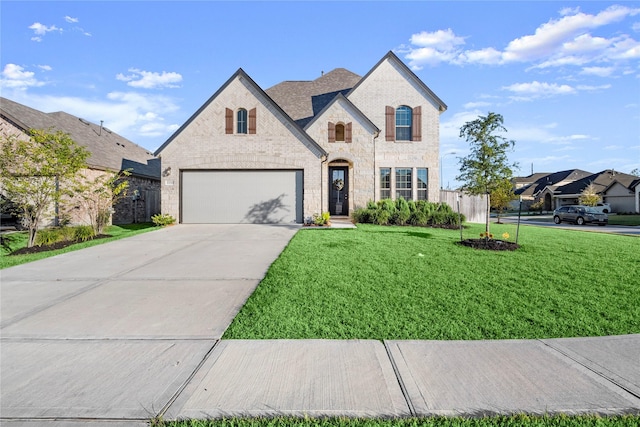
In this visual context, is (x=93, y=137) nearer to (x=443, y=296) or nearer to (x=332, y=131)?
(x=332, y=131)

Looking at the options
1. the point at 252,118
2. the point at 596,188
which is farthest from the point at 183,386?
the point at 596,188

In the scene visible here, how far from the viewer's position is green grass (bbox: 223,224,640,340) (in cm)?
373

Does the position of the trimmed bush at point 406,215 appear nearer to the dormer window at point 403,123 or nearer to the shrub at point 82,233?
the dormer window at point 403,123

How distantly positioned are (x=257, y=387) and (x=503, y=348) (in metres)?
2.52

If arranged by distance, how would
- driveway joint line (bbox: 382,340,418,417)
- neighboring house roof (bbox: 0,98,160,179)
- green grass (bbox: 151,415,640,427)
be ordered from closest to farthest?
1. green grass (bbox: 151,415,640,427)
2. driveway joint line (bbox: 382,340,418,417)
3. neighboring house roof (bbox: 0,98,160,179)

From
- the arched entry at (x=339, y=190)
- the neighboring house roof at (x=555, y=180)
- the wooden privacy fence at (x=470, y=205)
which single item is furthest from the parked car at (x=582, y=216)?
the neighboring house roof at (x=555, y=180)

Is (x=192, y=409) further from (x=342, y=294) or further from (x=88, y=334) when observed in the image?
(x=342, y=294)

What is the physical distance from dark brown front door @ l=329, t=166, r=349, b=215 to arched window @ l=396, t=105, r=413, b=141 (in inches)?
160

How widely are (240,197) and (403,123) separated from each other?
1082cm

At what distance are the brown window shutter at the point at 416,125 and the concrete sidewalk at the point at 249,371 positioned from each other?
660 inches

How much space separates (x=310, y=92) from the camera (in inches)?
859

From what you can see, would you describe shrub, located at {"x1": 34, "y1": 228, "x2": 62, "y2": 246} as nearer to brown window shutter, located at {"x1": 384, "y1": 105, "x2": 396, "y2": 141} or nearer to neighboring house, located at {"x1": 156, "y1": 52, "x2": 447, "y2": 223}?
neighboring house, located at {"x1": 156, "y1": 52, "x2": 447, "y2": 223}

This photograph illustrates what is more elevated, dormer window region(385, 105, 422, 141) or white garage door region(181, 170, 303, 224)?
dormer window region(385, 105, 422, 141)

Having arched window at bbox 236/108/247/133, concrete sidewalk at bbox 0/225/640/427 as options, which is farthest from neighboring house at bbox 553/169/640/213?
concrete sidewalk at bbox 0/225/640/427
